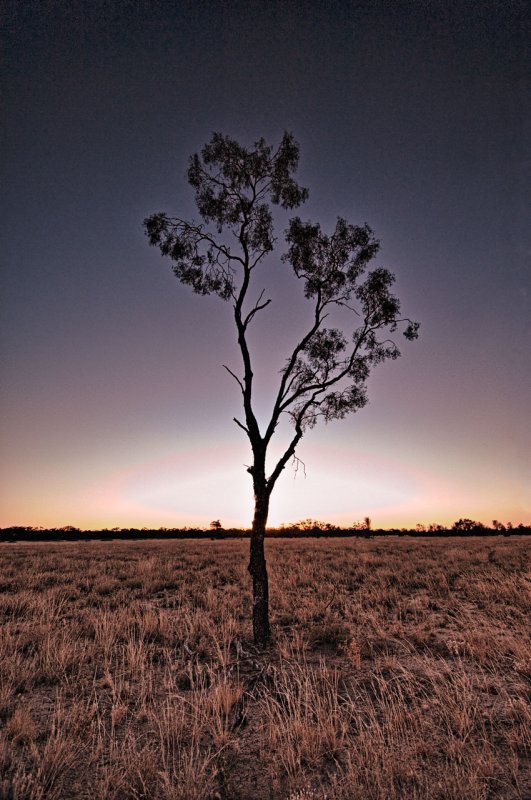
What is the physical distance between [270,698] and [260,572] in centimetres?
375

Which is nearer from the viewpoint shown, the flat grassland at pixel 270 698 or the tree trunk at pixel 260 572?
the flat grassland at pixel 270 698

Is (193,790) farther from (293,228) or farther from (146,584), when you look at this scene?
(146,584)

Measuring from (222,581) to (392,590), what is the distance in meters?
7.29

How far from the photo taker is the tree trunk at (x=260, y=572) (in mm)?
9305

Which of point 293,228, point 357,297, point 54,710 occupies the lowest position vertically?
point 54,710

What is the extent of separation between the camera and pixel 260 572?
961 centimetres

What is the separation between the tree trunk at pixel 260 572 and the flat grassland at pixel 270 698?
0.43 metres

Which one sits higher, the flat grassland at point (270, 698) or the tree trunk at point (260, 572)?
the tree trunk at point (260, 572)

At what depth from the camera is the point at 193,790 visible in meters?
3.96

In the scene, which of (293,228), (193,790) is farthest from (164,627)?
(293,228)

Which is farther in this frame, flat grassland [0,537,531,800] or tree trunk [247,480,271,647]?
tree trunk [247,480,271,647]

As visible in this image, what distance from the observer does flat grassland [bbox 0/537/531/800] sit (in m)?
4.25

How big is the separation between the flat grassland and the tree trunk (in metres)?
0.43

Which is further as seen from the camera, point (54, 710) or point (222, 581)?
point (222, 581)
